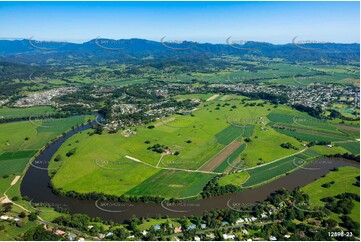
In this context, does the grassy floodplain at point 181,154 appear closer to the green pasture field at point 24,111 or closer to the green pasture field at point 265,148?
the green pasture field at point 265,148

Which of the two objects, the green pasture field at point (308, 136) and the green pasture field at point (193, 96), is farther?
the green pasture field at point (193, 96)

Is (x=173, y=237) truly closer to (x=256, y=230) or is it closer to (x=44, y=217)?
(x=256, y=230)

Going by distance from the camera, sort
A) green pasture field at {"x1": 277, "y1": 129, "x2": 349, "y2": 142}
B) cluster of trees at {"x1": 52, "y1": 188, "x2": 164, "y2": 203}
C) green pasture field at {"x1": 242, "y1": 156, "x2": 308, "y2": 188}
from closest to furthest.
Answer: cluster of trees at {"x1": 52, "y1": 188, "x2": 164, "y2": 203}, green pasture field at {"x1": 242, "y1": 156, "x2": 308, "y2": 188}, green pasture field at {"x1": 277, "y1": 129, "x2": 349, "y2": 142}

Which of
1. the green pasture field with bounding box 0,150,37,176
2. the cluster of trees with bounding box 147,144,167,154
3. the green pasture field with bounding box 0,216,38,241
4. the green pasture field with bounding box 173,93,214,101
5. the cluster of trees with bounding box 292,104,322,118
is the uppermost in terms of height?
the cluster of trees with bounding box 292,104,322,118

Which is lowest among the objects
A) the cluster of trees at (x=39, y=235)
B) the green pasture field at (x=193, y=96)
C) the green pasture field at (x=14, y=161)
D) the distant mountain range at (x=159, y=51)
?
the cluster of trees at (x=39, y=235)

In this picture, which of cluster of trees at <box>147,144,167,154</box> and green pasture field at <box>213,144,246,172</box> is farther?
cluster of trees at <box>147,144,167,154</box>

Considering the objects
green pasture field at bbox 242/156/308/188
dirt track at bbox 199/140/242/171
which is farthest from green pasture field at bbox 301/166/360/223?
dirt track at bbox 199/140/242/171

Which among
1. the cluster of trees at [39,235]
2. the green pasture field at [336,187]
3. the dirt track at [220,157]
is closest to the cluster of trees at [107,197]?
the cluster of trees at [39,235]

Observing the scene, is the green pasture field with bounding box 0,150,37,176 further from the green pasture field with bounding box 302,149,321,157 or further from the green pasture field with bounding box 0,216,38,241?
the green pasture field with bounding box 302,149,321,157
